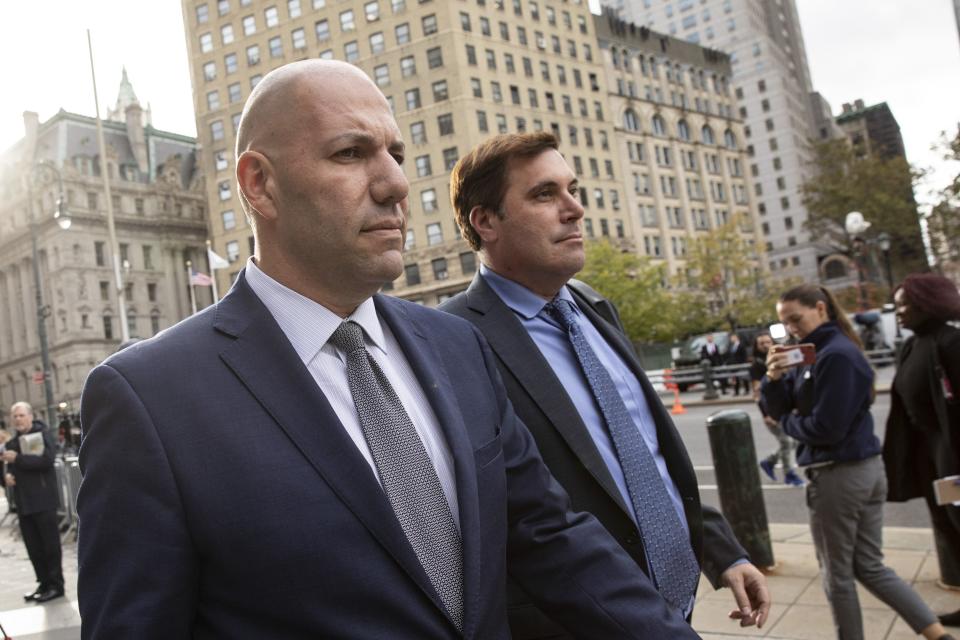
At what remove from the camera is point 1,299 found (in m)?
81.6

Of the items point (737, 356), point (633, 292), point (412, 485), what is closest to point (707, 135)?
point (633, 292)

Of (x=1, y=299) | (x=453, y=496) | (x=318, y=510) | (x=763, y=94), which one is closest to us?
(x=318, y=510)

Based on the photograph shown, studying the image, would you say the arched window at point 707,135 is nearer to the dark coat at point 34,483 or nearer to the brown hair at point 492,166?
the dark coat at point 34,483

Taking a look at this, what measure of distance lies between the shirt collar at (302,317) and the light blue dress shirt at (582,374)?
0.99 meters

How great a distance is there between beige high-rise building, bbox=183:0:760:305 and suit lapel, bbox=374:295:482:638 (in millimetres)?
55816

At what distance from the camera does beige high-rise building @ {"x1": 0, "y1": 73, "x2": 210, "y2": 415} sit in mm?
71750

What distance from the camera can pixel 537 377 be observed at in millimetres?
2621

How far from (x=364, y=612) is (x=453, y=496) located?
326 millimetres

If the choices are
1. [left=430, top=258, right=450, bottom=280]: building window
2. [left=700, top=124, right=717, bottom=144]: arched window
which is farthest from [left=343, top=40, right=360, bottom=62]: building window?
[left=700, top=124, right=717, bottom=144]: arched window

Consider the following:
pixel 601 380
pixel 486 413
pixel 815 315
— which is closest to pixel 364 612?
pixel 486 413

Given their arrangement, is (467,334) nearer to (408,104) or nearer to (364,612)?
(364,612)

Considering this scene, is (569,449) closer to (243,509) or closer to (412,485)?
(412,485)

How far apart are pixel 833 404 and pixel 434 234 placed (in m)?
56.9

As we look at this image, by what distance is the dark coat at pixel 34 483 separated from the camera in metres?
9.07
